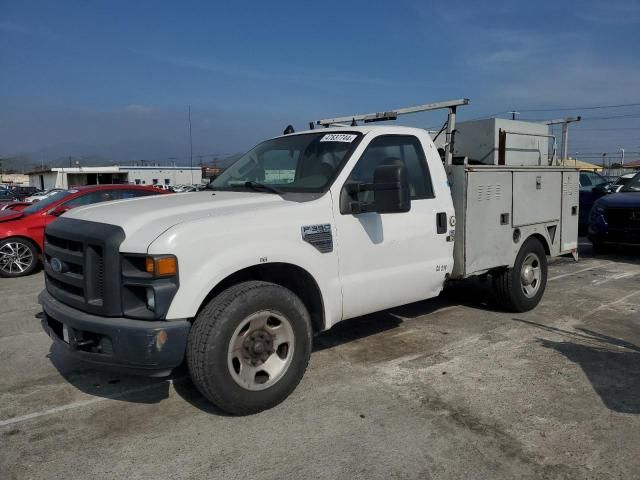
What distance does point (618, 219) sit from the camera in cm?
1001

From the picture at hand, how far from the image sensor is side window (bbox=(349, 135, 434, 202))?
4.30m

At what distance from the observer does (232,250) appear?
3.40 m

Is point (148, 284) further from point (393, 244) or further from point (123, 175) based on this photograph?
point (123, 175)

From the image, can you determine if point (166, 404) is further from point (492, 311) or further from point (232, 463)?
point (492, 311)

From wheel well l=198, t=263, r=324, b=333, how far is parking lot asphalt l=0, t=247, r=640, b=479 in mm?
581

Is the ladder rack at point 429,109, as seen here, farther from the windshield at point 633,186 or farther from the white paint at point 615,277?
the windshield at point 633,186

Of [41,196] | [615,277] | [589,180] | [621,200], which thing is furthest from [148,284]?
[41,196]

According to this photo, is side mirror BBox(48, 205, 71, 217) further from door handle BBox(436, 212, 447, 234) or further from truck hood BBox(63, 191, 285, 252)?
door handle BBox(436, 212, 447, 234)

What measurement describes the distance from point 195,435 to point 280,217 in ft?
5.01

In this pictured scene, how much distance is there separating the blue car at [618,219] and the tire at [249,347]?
8449 mm

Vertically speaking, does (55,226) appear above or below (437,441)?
above

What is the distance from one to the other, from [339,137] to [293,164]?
0.45 metres

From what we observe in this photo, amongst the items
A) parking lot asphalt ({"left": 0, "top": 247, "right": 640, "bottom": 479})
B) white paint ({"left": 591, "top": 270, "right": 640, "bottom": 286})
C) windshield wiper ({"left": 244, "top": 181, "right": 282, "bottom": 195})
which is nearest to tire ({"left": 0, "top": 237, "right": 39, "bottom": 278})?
parking lot asphalt ({"left": 0, "top": 247, "right": 640, "bottom": 479})

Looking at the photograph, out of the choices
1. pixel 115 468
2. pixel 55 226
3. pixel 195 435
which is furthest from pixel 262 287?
pixel 55 226
